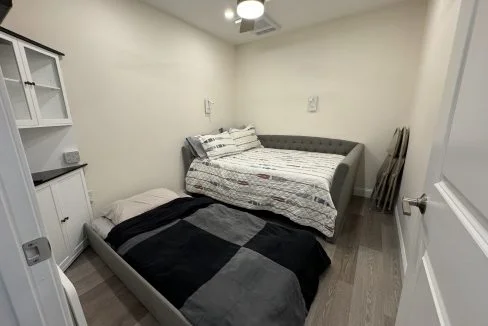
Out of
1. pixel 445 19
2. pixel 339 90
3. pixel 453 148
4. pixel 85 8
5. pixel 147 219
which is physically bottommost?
pixel 147 219

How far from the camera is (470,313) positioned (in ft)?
1.25

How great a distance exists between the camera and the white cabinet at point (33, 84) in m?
1.39

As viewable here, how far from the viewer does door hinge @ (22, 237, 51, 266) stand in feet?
1.58

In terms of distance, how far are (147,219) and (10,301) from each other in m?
1.53

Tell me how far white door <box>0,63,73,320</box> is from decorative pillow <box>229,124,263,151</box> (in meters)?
3.02

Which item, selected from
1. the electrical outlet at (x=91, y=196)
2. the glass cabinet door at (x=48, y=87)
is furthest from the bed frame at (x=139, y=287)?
the glass cabinet door at (x=48, y=87)

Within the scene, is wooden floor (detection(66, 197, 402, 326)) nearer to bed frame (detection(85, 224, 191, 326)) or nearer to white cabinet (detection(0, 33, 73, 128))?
bed frame (detection(85, 224, 191, 326))

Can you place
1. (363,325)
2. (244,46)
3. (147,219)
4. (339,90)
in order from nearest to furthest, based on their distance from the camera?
(363,325) → (147,219) → (339,90) → (244,46)

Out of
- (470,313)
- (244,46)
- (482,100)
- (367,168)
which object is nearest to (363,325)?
(470,313)

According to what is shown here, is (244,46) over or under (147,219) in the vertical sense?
over

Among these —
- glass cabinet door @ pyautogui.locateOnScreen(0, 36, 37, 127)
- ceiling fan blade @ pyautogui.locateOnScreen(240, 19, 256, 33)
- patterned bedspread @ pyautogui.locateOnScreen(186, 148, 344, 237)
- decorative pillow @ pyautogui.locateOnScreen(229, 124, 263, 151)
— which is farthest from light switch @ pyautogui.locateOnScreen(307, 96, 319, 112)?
glass cabinet door @ pyautogui.locateOnScreen(0, 36, 37, 127)

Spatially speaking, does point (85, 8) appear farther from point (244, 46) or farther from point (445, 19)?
point (445, 19)

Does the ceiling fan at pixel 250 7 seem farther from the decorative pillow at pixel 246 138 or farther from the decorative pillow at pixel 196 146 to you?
the decorative pillow at pixel 246 138

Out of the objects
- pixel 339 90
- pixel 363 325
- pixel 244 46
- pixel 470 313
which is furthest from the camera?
pixel 244 46
